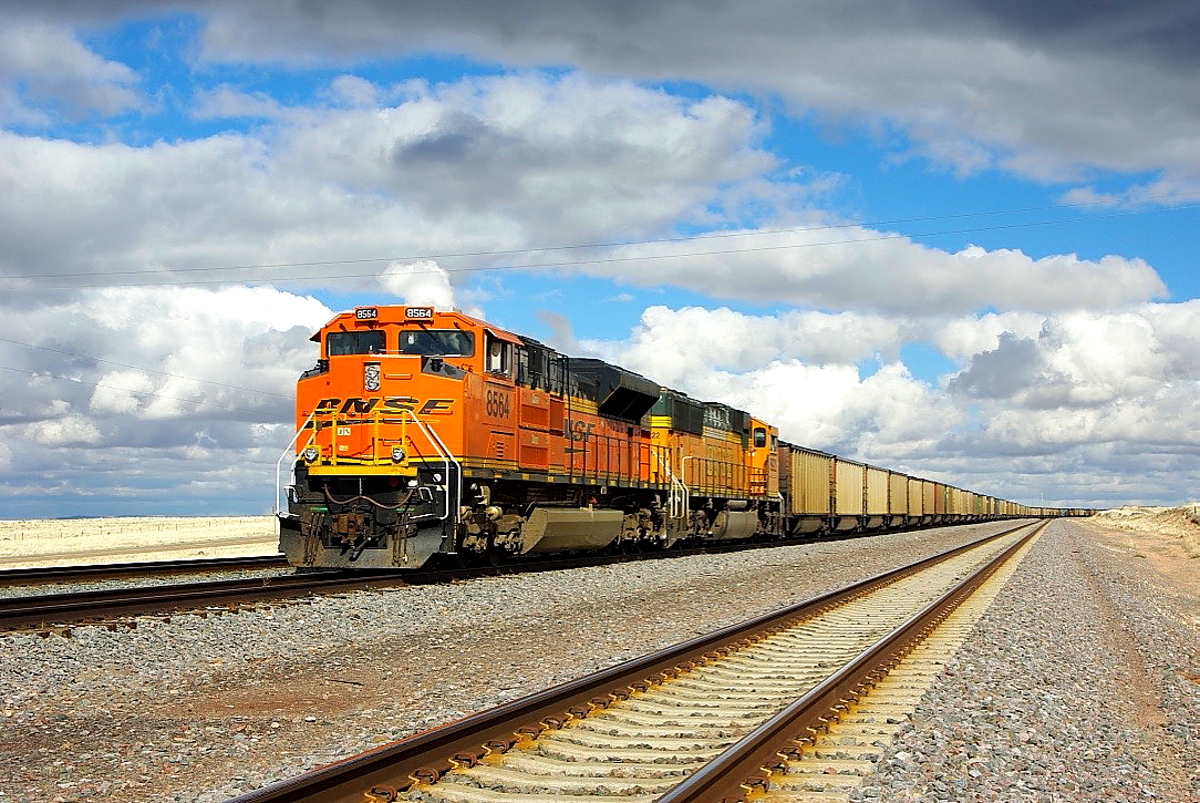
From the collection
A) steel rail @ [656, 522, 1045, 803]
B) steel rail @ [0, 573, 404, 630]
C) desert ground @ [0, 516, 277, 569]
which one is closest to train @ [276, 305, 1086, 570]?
steel rail @ [0, 573, 404, 630]

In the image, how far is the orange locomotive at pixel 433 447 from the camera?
54.3ft

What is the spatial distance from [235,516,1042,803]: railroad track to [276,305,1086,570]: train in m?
6.57

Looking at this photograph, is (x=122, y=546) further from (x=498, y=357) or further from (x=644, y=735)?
(x=644, y=735)

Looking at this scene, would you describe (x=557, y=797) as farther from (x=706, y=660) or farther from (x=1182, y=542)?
(x=1182, y=542)

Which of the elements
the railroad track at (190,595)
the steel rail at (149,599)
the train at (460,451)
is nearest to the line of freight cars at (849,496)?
the train at (460,451)

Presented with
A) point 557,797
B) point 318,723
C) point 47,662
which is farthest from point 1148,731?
point 47,662

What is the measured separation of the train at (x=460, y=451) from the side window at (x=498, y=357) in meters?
0.03

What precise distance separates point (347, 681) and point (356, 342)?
30.3ft

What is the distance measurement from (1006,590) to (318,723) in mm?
15034

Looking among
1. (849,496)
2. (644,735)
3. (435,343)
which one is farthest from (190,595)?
(849,496)

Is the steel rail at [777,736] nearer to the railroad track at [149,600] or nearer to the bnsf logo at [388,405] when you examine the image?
the railroad track at [149,600]

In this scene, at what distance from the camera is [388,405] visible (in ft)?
55.7

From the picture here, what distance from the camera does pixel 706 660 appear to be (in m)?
10.1

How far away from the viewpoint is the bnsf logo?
16866 millimetres
